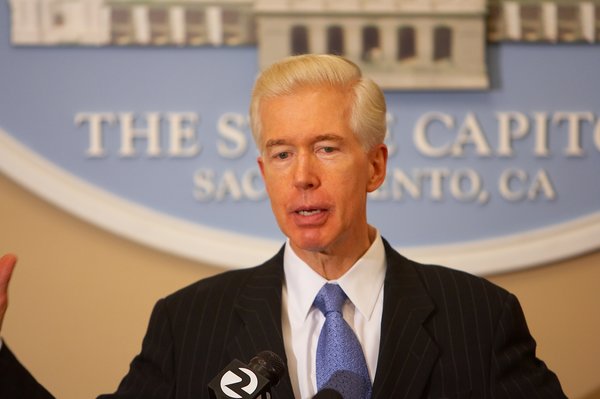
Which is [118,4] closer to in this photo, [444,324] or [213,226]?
[213,226]

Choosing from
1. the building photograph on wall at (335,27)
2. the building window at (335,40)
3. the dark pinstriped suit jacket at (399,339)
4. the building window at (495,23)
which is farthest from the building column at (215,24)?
the dark pinstriped suit jacket at (399,339)

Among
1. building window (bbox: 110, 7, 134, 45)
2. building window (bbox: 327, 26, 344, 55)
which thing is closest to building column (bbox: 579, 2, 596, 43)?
building window (bbox: 327, 26, 344, 55)

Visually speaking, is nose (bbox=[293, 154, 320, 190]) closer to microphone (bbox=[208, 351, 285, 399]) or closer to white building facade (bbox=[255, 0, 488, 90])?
microphone (bbox=[208, 351, 285, 399])

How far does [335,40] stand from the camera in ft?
9.00

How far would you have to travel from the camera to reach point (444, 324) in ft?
6.07

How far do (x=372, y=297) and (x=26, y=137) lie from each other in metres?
1.37

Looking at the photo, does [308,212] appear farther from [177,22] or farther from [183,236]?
[177,22]

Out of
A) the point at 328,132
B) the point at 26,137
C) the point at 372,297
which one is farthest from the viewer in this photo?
the point at 26,137

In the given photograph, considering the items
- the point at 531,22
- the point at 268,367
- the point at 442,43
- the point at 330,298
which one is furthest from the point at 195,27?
the point at 268,367

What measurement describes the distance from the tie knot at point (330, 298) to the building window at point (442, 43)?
45.9 inches

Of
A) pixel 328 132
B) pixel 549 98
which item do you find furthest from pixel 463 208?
pixel 328 132

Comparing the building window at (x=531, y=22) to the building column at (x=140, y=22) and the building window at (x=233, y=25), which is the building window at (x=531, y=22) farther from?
the building column at (x=140, y=22)

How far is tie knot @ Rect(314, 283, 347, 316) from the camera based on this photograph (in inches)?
71.2

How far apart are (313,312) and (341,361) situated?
15 centimetres
